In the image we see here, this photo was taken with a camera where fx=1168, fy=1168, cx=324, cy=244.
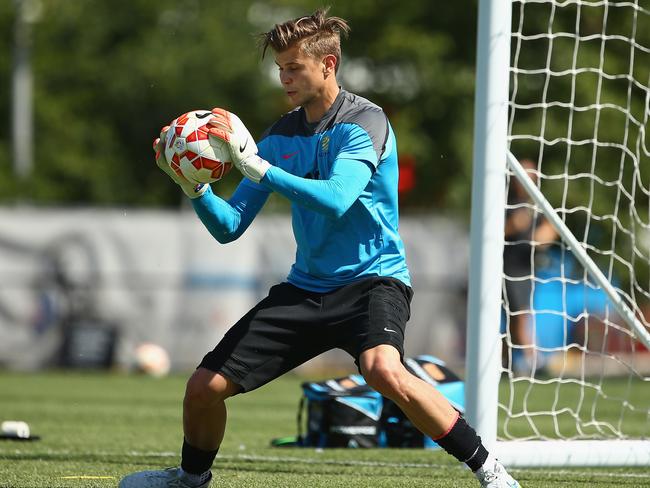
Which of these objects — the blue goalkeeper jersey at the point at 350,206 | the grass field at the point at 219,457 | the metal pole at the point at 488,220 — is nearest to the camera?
the blue goalkeeper jersey at the point at 350,206

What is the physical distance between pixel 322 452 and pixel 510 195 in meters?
4.87

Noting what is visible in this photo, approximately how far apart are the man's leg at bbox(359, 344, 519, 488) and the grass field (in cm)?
80

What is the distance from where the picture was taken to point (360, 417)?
7551 millimetres

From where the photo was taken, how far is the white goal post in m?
6.31

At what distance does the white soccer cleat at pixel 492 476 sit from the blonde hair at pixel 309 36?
74.4 inches

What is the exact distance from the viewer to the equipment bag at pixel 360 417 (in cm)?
753

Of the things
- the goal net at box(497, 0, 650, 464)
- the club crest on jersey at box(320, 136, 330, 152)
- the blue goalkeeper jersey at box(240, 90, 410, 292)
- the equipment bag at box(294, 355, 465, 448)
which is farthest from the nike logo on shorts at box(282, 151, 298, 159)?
the goal net at box(497, 0, 650, 464)

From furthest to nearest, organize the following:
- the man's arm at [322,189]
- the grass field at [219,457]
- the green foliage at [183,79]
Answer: the green foliage at [183,79] → the grass field at [219,457] → the man's arm at [322,189]

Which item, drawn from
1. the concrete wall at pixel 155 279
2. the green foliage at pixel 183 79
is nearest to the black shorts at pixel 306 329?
the concrete wall at pixel 155 279

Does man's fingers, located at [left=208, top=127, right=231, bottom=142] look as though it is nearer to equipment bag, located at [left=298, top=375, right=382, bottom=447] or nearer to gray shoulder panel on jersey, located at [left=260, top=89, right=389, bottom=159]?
gray shoulder panel on jersey, located at [left=260, top=89, right=389, bottom=159]

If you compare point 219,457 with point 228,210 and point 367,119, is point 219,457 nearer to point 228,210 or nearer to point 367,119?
point 228,210

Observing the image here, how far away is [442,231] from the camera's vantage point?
17.1m

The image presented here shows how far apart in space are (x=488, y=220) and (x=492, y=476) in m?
1.75

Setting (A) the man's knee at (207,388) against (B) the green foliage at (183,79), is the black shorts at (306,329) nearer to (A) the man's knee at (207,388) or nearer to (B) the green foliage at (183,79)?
(A) the man's knee at (207,388)
